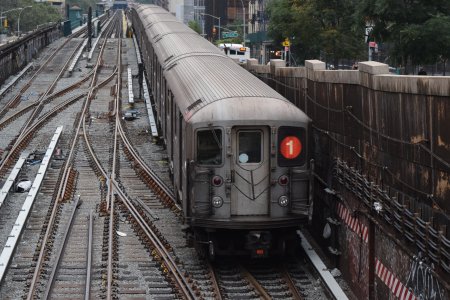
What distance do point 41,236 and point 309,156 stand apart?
5.59 metres

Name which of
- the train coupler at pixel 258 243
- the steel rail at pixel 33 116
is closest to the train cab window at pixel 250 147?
the train coupler at pixel 258 243

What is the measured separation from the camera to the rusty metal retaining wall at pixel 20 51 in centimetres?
4106

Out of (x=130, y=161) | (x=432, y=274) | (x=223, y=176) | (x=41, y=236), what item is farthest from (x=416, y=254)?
(x=130, y=161)

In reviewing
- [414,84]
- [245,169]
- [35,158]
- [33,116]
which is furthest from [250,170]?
[33,116]

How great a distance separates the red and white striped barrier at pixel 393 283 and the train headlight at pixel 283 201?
6.55 ft

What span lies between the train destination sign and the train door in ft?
0.83

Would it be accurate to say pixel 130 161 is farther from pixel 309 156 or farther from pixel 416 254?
pixel 416 254

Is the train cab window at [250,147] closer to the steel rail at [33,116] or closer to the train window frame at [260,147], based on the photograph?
the train window frame at [260,147]

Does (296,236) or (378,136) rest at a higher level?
(378,136)

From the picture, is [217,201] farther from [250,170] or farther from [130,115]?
[130,115]

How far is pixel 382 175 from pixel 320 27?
2396 centimetres

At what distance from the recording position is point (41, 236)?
16.2 meters

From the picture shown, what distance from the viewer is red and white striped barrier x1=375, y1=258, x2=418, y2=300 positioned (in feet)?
34.8

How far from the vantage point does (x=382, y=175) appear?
11.8 m
